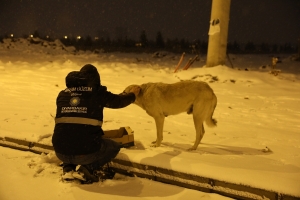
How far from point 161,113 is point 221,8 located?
29.7ft

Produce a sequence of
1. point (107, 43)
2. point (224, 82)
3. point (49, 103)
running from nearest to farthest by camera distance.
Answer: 1. point (49, 103)
2. point (224, 82)
3. point (107, 43)

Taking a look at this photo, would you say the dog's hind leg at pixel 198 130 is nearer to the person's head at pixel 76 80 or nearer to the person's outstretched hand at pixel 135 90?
the person's outstretched hand at pixel 135 90

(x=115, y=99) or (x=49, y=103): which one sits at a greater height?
(x=115, y=99)

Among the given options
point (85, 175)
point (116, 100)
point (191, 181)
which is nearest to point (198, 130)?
point (191, 181)

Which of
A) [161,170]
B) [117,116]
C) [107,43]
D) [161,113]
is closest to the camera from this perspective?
[161,170]

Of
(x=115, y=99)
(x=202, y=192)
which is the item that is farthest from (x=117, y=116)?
(x=202, y=192)

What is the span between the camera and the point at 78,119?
3.72 m

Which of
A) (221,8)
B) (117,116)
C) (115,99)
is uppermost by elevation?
(221,8)

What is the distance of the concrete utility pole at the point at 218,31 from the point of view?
12.8 metres

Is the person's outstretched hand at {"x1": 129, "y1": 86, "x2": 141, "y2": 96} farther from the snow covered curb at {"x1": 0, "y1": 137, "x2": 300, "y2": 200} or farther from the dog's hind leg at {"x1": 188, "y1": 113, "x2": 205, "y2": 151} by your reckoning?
the snow covered curb at {"x1": 0, "y1": 137, "x2": 300, "y2": 200}

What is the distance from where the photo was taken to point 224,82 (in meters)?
11.8

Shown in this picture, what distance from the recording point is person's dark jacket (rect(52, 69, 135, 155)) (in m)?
3.73

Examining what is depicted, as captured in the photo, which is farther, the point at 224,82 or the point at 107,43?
the point at 107,43

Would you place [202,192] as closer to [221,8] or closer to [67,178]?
[67,178]
